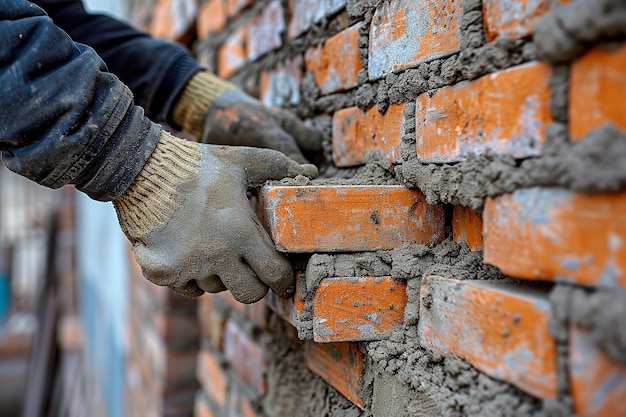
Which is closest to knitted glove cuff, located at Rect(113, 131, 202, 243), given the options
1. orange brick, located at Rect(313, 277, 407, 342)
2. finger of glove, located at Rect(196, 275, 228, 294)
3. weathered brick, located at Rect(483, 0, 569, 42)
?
finger of glove, located at Rect(196, 275, 228, 294)

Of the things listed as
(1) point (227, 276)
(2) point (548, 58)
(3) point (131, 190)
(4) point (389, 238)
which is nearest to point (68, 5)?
(3) point (131, 190)

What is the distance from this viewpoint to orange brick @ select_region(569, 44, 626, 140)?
492mm

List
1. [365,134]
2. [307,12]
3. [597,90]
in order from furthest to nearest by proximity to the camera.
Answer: [307,12] → [365,134] → [597,90]

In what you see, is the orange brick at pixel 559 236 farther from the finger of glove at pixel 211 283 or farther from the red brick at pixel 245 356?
the red brick at pixel 245 356

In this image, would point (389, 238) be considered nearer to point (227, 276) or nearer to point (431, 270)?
point (431, 270)

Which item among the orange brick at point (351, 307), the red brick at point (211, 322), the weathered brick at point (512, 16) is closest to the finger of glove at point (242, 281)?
the orange brick at point (351, 307)

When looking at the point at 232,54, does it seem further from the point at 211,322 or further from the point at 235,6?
the point at 211,322

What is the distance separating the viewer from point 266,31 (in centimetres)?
133

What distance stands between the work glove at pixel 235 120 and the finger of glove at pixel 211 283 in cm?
32

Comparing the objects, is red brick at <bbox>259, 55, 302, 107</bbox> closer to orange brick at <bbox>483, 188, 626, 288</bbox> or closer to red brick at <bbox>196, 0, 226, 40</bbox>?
red brick at <bbox>196, 0, 226, 40</bbox>

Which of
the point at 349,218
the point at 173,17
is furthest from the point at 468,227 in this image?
the point at 173,17

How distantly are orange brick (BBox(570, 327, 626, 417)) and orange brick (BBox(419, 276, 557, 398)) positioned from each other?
3cm

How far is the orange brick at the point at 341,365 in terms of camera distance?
34.9 inches

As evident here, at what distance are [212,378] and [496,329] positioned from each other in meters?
1.23
